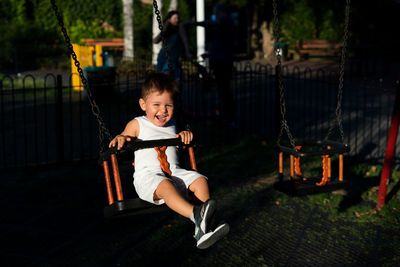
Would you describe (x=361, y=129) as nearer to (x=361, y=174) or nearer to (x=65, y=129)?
(x=361, y=174)

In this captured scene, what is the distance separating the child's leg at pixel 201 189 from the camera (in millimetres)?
3559

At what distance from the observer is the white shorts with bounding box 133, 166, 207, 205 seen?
3.54 meters

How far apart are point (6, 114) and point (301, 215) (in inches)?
279

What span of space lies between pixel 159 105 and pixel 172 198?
69cm

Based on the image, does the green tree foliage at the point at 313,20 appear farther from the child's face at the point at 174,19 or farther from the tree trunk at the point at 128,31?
the child's face at the point at 174,19

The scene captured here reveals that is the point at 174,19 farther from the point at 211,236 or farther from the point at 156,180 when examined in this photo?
the point at 211,236

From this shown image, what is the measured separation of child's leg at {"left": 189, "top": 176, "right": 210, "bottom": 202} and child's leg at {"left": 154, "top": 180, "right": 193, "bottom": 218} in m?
0.17

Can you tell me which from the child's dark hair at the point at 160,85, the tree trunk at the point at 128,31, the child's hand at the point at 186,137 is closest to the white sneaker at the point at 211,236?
the child's hand at the point at 186,137

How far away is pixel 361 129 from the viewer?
898cm

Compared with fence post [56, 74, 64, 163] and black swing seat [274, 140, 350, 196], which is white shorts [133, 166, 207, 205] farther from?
fence post [56, 74, 64, 163]

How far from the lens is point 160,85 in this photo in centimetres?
366

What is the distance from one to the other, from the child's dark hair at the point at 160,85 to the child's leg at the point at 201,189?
618mm

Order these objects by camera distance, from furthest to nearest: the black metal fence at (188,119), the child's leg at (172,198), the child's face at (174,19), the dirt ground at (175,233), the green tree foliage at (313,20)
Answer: the green tree foliage at (313,20), the child's face at (174,19), the black metal fence at (188,119), the dirt ground at (175,233), the child's leg at (172,198)

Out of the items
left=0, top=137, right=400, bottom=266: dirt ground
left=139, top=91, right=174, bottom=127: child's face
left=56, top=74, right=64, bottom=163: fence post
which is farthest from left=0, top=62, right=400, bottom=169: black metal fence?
left=139, top=91, right=174, bottom=127: child's face
